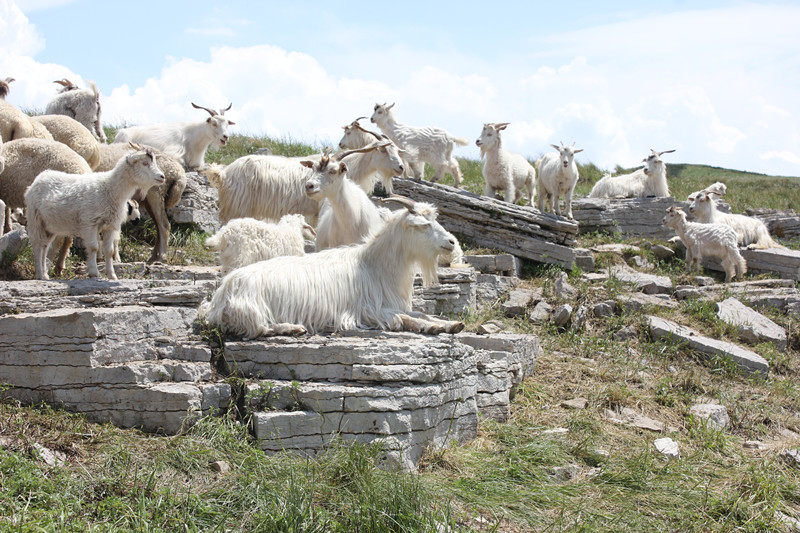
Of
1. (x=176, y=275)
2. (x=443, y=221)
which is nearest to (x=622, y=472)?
(x=176, y=275)

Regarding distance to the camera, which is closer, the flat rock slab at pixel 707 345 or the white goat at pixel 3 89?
the flat rock slab at pixel 707 345

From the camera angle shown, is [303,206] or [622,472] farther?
[303,206]

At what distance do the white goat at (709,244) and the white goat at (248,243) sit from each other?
793cm

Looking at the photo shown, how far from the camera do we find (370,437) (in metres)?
5.62

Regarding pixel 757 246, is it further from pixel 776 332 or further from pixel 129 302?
pixel 129 302

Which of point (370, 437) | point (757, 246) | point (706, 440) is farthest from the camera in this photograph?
point (757, 246)

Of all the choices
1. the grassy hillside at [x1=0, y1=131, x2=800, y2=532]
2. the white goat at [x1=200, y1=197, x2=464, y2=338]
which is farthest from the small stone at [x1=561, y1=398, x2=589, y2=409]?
the white goat at [x1=200, y1=197, x2=464, y2=338]

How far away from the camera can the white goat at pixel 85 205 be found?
7.18 metres

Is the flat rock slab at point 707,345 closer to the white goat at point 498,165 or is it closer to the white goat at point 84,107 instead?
the white goat at point 498,165

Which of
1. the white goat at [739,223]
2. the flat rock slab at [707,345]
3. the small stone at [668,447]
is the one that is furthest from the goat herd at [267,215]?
the flat rock slab at [707,345]

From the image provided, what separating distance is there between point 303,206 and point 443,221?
10.4 ft

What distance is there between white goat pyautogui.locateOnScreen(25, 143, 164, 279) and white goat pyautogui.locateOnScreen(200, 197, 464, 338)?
60.5 inches

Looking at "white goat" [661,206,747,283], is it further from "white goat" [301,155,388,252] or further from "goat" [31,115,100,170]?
"goat" [31,115,100,170]

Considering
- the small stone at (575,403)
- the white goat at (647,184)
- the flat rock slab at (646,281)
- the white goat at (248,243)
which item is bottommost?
the small stone at (575,403)
